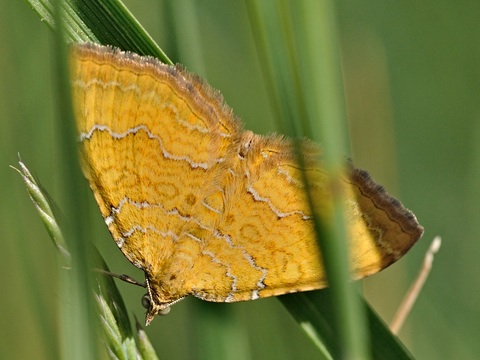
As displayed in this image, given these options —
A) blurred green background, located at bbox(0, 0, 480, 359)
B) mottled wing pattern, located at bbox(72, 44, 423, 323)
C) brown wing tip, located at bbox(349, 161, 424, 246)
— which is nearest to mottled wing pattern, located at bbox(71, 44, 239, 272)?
mottled wing pattern, located at bbox(72, 44, 423, 323)

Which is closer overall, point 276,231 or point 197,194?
point 276,231

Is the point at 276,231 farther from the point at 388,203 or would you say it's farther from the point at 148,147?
the point at 148,147

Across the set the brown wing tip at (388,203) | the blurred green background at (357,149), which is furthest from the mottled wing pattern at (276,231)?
the blurred green background at (357,149)

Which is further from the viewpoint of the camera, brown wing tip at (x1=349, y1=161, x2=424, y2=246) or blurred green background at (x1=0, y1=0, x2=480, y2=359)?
blurred green background at (x1=0, y1=0, x2=480, y2=359)

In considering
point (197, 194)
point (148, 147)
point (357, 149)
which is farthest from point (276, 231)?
point (357, 149)

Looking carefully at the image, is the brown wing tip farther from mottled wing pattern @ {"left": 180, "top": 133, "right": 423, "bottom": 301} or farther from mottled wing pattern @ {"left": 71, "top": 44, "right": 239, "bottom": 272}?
mottled wing pattern @ {"left": 71, "top": 44, "right": 239, "bottom": 272}

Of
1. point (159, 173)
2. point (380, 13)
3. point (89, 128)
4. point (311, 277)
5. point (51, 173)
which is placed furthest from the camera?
point (380, 13)

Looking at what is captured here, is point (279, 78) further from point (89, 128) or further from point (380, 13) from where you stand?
point (380, 13)

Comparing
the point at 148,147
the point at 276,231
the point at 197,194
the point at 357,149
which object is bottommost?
the point at 276,231

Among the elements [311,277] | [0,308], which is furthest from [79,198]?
[0,308]
